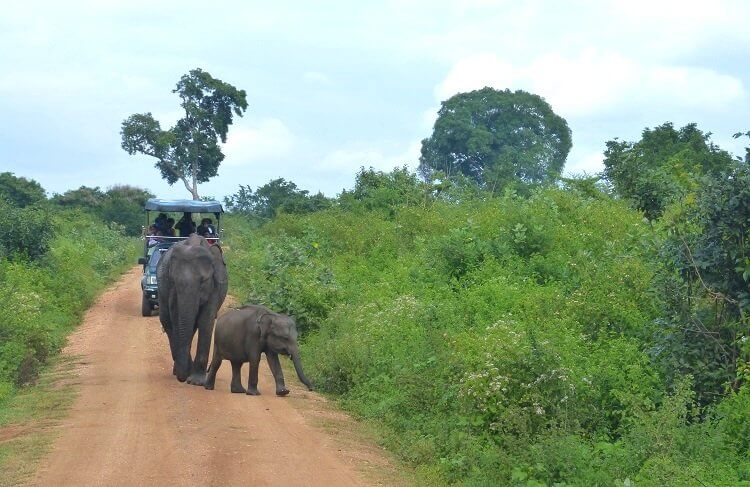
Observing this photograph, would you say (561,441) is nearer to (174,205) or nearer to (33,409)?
(33,409)

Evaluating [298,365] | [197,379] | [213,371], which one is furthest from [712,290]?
[197,379]

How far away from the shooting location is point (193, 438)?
11.3 metres

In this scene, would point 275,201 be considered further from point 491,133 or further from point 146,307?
point 146,307

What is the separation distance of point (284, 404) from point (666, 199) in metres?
10.2

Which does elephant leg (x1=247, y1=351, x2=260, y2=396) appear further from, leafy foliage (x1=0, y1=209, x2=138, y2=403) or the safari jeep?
the safari jeep

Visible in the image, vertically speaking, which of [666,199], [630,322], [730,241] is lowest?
[630,322]

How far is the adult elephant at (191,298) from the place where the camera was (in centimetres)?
1564

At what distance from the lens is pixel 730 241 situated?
11391 mm

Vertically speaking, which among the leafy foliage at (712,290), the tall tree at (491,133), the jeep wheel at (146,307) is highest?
the tall tree at (491,133)

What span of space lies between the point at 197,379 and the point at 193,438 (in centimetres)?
424

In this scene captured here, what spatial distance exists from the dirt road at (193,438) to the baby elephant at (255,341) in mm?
303

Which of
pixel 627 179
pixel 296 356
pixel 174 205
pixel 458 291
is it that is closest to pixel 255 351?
pixel 296 356

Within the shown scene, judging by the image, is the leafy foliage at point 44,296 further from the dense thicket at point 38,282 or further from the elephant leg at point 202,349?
the elephant leg at point 202,349

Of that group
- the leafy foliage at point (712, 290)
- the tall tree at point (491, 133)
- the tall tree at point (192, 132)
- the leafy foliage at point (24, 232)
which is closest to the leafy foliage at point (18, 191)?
the tall tree at point (192, 132)
